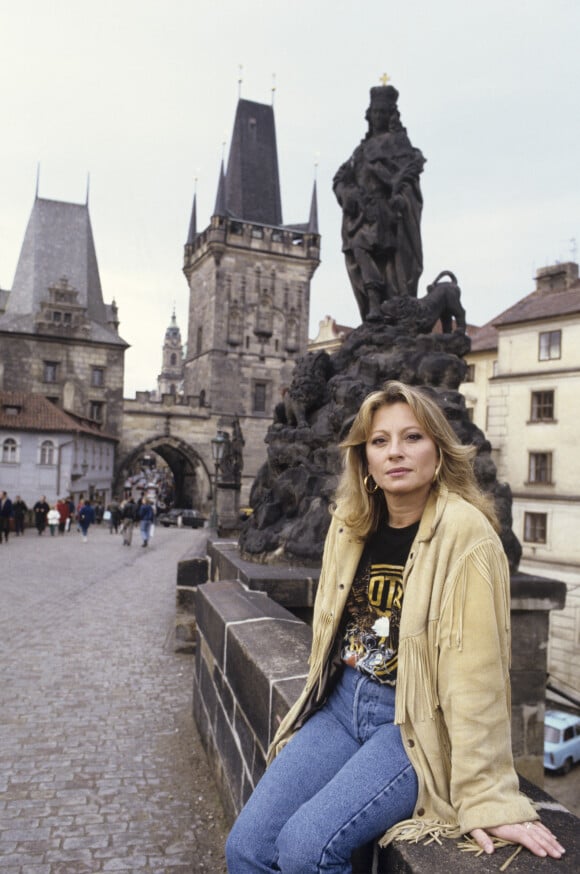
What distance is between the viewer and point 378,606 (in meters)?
1.99

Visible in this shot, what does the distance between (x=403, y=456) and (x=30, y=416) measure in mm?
32224

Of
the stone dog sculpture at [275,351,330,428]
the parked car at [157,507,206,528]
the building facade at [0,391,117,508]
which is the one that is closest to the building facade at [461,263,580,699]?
the stone dog sculpture at [275,351,330,428]

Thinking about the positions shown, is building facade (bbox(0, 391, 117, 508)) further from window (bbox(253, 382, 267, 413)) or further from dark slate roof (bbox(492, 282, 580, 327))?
dark slate roof (bbox(492, 282, 580, 327))

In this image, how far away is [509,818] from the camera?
154cm

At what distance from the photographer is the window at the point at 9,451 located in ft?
101

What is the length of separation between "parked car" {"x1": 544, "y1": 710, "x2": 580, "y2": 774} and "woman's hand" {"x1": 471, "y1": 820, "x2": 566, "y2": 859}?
14.4 meters

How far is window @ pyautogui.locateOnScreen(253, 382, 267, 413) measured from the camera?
47.5 meters

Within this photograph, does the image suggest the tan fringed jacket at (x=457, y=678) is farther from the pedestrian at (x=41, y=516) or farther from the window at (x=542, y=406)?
the pedestrian at (x=41, y=516)

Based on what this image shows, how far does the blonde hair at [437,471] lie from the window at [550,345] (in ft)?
74.4

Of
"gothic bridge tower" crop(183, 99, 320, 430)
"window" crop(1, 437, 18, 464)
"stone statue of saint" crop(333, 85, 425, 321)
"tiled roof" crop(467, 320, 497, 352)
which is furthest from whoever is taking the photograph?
"gothic bridge tower" crop(183, 99, 320, 430)

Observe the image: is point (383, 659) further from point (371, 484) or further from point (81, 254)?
point (81, 254)

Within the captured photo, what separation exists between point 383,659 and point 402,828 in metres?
0.41

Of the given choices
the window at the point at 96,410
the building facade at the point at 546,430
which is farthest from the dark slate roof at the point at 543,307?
the window at the point at 96,410

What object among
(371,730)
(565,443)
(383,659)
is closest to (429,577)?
(383,659)
